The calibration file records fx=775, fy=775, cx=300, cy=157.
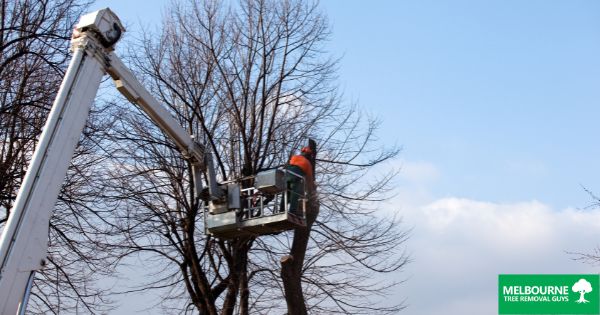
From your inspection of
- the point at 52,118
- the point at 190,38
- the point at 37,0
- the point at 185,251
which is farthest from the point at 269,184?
the point at 37,0

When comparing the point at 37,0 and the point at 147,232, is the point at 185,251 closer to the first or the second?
the point at 147,232

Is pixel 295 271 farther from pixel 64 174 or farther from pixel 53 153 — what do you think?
pixel 53 153

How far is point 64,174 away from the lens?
8633 mm

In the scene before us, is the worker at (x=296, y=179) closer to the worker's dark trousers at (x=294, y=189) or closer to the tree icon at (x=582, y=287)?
the worker's dark trousers at (x=294, y=189)

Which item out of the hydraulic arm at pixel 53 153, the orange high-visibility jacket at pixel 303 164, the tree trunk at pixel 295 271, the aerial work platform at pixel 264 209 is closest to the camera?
the hydraulic arm at pixel 53 153

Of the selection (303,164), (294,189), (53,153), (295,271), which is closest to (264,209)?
(294,189)

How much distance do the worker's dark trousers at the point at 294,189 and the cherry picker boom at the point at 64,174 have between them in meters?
0.08

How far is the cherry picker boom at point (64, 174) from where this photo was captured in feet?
26.2

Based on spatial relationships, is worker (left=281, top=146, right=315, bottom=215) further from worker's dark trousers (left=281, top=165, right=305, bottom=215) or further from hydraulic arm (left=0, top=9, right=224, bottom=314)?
hydraulic arm (left=0, top=9, right=224, bottom=314)

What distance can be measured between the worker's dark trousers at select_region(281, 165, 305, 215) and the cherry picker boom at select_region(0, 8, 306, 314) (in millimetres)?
79

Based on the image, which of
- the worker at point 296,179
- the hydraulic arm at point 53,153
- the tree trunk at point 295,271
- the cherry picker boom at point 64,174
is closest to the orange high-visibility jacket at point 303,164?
the worker at point 296,179

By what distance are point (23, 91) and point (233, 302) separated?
604 cm

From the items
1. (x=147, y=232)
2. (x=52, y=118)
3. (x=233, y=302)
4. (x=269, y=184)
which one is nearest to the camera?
(x=52, y=118)

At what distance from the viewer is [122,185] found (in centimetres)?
1644
